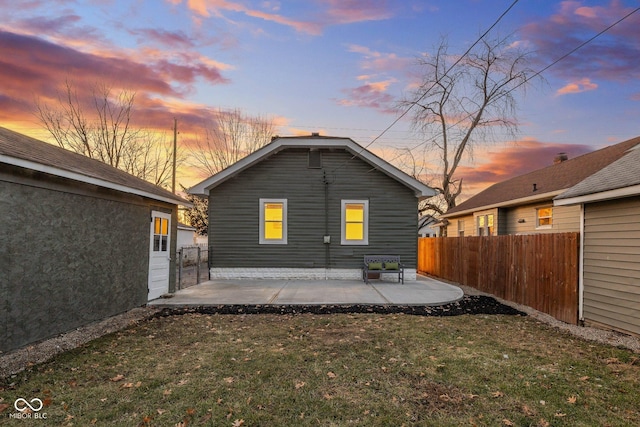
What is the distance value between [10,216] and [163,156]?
74.0 ft

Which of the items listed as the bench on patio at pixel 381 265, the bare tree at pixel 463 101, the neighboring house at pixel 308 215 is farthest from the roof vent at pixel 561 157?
the bench on patio at pixel 381 265

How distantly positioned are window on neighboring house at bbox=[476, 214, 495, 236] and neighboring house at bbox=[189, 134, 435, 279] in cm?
667

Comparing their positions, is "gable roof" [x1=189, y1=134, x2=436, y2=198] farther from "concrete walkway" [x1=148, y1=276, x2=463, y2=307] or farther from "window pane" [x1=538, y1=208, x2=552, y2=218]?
"window pane" [x1=538, y1=208, x2=552, y2=218]

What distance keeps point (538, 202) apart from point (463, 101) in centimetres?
1184

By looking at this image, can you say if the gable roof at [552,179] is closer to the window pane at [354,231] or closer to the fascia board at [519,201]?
the fascia board at [519,201]

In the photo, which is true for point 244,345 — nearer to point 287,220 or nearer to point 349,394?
point 349,394

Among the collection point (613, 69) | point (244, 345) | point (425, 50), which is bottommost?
point (244, 345)

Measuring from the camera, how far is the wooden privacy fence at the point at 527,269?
707 centimetres

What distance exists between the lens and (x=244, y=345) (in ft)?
17.2

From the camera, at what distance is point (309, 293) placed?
9453mm

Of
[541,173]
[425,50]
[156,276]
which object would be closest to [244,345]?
[156,276]

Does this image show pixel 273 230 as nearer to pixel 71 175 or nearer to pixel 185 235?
pixel 71 175

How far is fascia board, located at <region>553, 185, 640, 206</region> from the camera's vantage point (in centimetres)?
556

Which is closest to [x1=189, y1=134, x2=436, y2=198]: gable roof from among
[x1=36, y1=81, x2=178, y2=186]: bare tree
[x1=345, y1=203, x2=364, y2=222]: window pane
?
[x1=345, y1=203, x2=364, y2=222]: window pane
